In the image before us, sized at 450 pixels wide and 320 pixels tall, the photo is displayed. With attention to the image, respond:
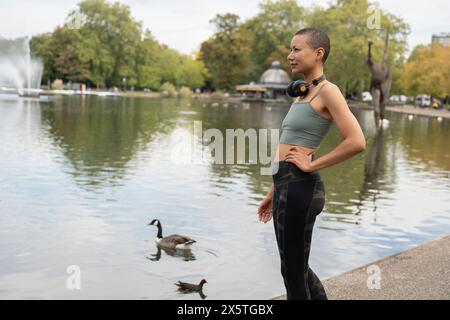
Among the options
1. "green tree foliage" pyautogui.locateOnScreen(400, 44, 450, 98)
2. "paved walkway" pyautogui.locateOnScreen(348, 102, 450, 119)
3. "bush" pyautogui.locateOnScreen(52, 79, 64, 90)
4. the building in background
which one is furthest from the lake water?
"bush" pyautogui.locateOnScreen(52, 79, 64, 90)

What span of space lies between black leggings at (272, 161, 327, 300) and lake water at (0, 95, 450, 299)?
347 centimetres

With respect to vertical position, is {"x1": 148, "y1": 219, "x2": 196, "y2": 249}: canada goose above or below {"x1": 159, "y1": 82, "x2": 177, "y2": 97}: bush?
below

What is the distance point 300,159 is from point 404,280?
2.59m

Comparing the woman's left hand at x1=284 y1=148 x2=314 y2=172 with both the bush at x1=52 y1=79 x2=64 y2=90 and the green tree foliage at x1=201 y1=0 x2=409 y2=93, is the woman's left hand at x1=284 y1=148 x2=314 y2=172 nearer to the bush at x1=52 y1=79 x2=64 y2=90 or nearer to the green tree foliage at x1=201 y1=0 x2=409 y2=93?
the green tree foliage at x1=201 y1=0 x2=409 y2=93

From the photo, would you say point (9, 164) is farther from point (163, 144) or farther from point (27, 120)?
point (27, 120)

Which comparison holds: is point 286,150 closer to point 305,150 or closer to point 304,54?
point 305,150

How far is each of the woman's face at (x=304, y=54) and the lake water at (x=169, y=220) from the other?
4.03m

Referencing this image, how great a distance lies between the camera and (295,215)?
11.3ft

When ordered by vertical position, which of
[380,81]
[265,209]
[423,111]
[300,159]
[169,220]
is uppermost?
[380,81]

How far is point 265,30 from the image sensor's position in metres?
101

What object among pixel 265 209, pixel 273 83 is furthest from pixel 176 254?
pixel 273 83

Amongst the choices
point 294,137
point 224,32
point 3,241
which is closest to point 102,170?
point 3,241

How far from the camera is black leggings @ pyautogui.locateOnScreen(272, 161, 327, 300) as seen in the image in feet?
11.3

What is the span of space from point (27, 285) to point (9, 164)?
30.5 feet
